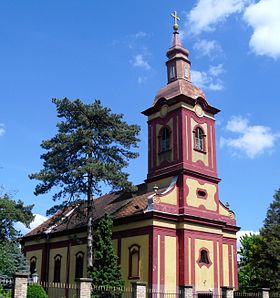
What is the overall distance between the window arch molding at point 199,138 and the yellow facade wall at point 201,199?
2.57 meters

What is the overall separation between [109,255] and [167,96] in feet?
42.2

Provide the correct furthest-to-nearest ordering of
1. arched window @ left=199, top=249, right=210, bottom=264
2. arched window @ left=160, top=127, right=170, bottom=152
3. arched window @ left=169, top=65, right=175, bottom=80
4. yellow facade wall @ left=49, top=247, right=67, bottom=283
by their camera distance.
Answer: yellow facade wall @ left=49, top=247, right=67, bottom=283, arched window @ left=169, top=65, right=175, bottom=80, arched window @ left=160, top=127, right=170, bottom=152, arched window @ left=199, top=249, right=210, bottom=264

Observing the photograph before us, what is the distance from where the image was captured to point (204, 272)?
3070 centimetres

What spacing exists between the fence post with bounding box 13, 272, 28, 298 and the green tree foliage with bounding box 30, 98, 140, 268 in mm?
10612

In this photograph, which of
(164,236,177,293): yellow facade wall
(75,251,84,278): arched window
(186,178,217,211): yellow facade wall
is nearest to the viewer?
(164,236,177,293): yellow facade wall

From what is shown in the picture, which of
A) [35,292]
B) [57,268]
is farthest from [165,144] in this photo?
[35,292]

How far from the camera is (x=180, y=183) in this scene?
3178 cm

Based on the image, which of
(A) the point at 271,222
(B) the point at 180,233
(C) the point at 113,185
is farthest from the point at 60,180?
(A) the point at 271,222

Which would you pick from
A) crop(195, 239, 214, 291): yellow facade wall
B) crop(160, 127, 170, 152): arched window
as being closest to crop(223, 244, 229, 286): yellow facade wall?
crop(195, 239, 214, 291): yellow facade wall

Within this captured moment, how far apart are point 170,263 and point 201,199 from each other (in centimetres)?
514

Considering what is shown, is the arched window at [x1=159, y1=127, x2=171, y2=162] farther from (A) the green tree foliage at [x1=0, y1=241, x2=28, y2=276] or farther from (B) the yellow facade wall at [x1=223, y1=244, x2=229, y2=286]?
(A) the green tree foliage at [x1=0, y1=241, x2=28, y2=276]

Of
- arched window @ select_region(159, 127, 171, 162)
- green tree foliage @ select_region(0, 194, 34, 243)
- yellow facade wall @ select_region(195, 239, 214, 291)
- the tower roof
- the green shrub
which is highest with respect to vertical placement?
the tower roof

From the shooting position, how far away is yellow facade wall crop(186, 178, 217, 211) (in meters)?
A: 31.8

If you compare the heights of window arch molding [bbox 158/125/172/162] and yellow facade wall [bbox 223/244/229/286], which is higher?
window arch molding [bbox 158/125/172/162]
